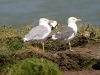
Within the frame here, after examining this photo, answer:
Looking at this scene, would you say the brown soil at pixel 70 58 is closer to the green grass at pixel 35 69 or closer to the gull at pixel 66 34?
the gull at pixel 66 34

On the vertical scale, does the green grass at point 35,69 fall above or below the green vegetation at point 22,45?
below

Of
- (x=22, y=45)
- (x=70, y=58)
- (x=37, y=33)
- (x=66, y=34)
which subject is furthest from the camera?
(x=22, y=45)

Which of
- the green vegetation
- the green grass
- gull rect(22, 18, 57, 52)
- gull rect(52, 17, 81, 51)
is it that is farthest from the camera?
gull rect(52, 17, 81, 51)

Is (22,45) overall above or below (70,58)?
above

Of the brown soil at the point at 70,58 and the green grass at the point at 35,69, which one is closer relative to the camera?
the green grass at the point at 35,69

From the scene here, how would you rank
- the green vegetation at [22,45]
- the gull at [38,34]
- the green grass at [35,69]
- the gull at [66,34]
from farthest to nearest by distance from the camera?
1. the gull at [66,34]
2. the gull at [38,34]
3. the green vegetation at [22,45]
4. the green grass at [35,69]

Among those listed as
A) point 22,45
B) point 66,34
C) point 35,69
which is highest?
point 66,34

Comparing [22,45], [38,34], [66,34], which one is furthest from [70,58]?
[22,45]

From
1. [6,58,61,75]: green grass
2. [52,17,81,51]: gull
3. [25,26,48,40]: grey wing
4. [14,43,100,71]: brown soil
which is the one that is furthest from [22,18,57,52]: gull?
[6,58,61,75]: green grass

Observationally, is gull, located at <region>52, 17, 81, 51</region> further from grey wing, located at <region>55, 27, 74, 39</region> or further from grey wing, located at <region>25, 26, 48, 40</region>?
grey wing, located at <region>25, 26, 48, 40</region>

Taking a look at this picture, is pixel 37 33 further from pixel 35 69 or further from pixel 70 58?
pixel 35 69

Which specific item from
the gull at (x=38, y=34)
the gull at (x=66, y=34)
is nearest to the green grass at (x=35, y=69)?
the gull at (x=38, y=34)

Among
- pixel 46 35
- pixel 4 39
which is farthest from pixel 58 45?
pixel 4 39

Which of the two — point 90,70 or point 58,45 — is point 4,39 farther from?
point 90,70
